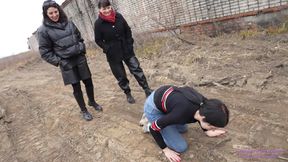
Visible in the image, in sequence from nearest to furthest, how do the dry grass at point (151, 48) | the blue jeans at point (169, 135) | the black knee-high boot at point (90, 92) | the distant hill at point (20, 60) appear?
the blue jeans at point (169, 135), the black knee-high boot at point (90, 92), the dry grass at point (151, 48), the distant hill at point (20, 60)

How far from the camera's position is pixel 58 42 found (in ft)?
14.0

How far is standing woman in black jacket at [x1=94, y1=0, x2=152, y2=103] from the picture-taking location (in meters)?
4.57

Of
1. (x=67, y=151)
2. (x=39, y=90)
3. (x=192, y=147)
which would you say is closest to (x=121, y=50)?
(x=67, y=151)

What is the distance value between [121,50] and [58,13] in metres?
1.13

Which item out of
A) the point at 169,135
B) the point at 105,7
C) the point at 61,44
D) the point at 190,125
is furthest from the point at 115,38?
the point at 169,135

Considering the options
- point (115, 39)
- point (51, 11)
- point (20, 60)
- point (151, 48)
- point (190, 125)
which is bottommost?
point (20, 60)

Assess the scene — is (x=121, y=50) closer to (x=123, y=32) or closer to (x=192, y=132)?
(x=123, y=32)

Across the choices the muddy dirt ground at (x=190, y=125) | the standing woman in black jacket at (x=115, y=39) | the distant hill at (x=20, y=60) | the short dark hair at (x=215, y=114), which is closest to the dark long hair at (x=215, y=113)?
the short dark hair at (x=215, y=114)

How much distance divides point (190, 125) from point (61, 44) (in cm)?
215

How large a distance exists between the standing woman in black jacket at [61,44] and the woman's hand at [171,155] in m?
1.89

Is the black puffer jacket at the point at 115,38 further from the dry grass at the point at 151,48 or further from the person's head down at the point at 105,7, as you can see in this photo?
the dry grass at the point at 151,48

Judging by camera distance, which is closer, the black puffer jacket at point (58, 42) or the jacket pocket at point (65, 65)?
the black puffer jacket at point (58, 42)

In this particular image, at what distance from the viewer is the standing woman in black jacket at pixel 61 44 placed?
4.19m

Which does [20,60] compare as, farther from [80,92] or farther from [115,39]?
[115,39]
